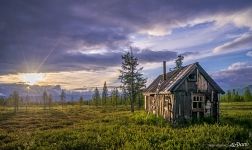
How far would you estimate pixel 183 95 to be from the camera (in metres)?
32.9

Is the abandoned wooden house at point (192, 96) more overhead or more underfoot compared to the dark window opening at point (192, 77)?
more underfoot

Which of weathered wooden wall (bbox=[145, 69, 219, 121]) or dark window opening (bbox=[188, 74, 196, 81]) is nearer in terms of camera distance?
weathered wooden wall (bbox=[145, 69, 219, 121])

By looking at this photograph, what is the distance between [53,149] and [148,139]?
6449mm

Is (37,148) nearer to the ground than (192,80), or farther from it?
nearer to the ground

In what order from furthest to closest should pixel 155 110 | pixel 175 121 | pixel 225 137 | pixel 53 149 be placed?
1. pixel 155 110
2. pixel 175 121
3. pixel 225 137
4. pixel 53 149

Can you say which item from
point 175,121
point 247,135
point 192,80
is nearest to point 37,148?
point 247,135

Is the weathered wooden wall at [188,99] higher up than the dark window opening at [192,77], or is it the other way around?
the dark window opening at [192,77]

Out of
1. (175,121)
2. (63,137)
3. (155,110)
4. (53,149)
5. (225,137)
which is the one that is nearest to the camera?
(53,149)

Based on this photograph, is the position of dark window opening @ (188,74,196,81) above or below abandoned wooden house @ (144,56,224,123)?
above

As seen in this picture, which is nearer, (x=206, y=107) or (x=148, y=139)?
(x=148, y=139)

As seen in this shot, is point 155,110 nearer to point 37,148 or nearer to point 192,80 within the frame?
point 192,80

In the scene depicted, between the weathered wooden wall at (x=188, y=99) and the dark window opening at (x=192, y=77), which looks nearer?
the weathered wooden wall at (x=188, y=99)

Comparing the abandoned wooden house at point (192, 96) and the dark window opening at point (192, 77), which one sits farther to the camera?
the dark window opening at point (192, 77)

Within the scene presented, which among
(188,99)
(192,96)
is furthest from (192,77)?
(188,99)
